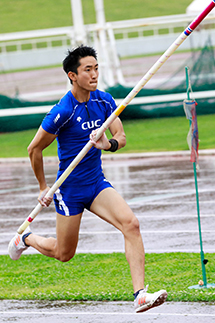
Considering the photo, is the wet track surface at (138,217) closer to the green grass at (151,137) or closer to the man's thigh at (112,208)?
the man's thigh at (112,208)

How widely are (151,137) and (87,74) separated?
53.5ft

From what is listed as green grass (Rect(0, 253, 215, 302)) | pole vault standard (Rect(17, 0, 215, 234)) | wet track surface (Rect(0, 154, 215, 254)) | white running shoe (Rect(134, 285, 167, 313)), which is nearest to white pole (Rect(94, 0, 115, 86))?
wet track surface (Rect(0, 154, 215, 254))

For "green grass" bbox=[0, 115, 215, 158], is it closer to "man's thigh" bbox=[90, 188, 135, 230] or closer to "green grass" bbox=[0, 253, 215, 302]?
"green grass" bbox=[0, 253, 215, 302]

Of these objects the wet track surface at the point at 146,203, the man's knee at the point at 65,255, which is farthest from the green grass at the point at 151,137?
the man's knee at the point at 65,255

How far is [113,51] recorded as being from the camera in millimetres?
25578

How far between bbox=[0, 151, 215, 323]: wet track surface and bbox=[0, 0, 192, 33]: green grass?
56271 millimetres

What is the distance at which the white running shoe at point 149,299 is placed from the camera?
200 inches

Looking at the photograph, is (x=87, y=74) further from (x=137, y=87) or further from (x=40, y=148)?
(x=40, y=148)

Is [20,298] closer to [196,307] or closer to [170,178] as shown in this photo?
[196,307]

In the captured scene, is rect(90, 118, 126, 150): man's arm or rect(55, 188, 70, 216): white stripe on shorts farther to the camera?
rect(55, 188, 70, 216): white stripe on shorts

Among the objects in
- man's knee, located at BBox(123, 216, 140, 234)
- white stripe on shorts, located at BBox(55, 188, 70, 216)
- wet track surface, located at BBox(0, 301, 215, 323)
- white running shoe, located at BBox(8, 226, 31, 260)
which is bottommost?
wet track surface, located at BBox(0, 301, 215, 323)

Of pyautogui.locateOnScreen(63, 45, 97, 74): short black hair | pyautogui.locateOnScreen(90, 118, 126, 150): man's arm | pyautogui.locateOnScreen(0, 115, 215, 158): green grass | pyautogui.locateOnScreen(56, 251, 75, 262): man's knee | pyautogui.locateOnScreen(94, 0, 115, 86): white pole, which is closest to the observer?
pyautogui.locateOnScreen(90, 118, 126, 150): man's arm

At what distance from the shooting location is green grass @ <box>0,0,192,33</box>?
73438 millimetres

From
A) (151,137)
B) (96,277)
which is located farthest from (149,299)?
(151,137)
